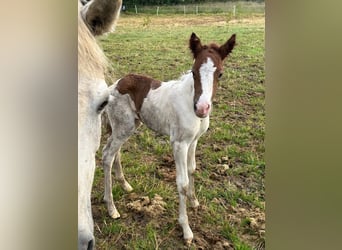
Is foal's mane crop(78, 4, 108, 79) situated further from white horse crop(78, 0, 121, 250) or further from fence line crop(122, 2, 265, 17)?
fence line crop(122, 2, 265, 17)

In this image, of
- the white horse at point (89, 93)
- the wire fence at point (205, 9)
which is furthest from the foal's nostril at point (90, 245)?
the wire fence at point (205, 9)

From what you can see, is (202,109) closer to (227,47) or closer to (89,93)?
(227,47)

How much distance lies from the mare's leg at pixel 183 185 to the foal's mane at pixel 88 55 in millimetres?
421

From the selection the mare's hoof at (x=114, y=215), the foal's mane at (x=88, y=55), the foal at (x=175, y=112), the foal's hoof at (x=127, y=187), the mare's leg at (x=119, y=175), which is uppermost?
the foal's mane at (x=88, y=55)

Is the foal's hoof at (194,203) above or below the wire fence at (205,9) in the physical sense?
below

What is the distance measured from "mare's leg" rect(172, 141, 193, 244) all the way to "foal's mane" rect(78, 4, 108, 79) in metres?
0.42

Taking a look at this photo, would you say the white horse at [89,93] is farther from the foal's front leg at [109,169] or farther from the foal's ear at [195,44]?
the foal's ear at [195,44]

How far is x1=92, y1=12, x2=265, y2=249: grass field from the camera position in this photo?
5.56ft

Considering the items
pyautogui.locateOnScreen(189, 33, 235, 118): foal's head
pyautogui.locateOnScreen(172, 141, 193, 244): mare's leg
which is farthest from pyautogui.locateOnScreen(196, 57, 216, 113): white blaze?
pyautogui.locateOnScreen(172, 141, 193, 244): mare's leg

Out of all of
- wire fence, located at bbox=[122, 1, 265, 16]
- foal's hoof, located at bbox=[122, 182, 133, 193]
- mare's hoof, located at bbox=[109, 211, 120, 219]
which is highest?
wire fence, located at bbox=[122, 1, 265, 16]

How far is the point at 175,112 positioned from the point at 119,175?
0.33 metres

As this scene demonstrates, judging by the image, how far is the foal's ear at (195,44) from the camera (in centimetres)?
168

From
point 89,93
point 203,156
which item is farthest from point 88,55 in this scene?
point 203,156

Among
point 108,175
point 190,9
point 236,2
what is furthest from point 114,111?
point 236,2
